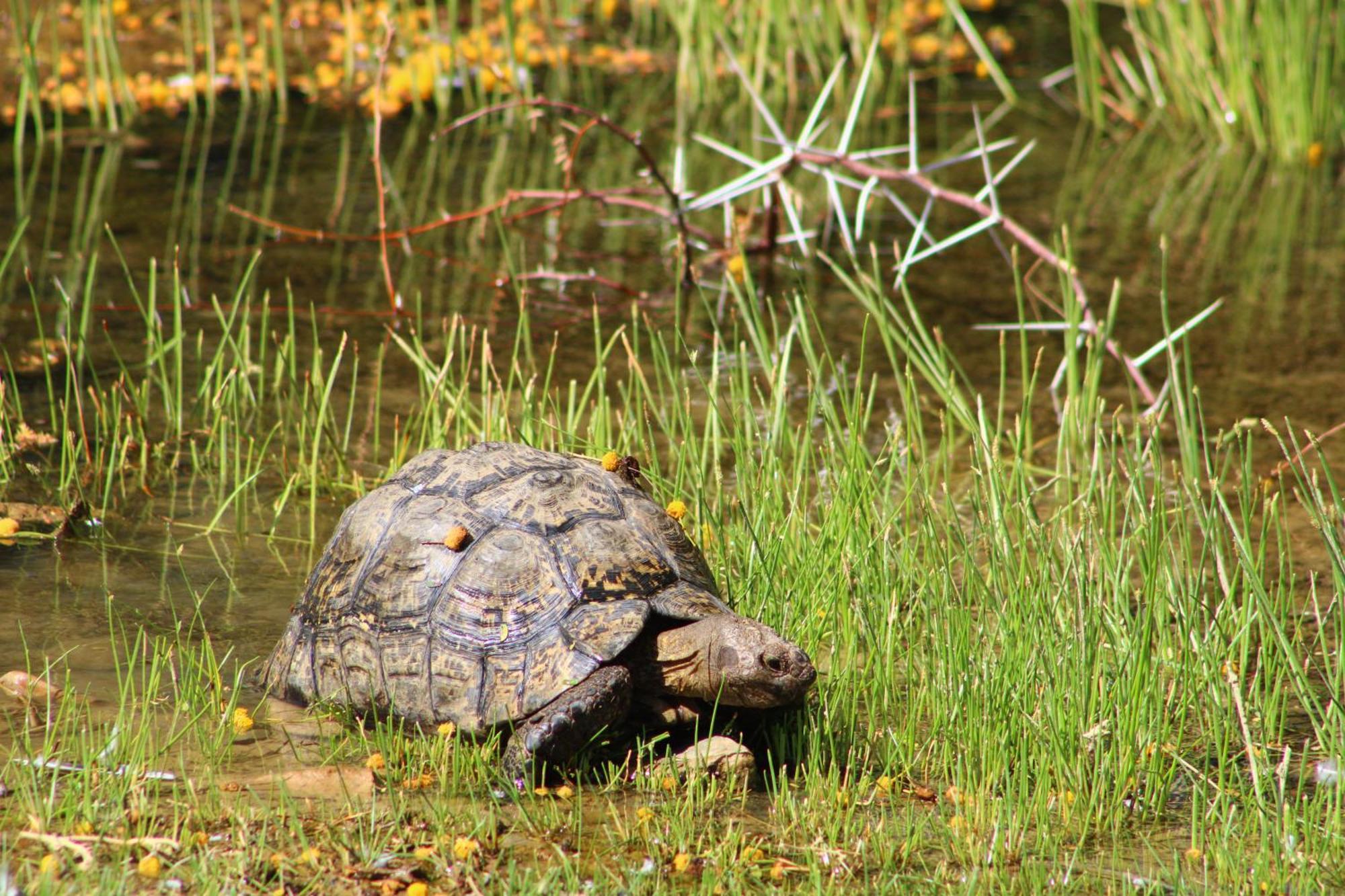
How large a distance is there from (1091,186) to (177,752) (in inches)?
298

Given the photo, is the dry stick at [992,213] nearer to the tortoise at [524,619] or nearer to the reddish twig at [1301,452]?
the reddish twig at [1301,452]

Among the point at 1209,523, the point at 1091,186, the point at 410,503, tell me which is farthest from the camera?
the point at 1091,186

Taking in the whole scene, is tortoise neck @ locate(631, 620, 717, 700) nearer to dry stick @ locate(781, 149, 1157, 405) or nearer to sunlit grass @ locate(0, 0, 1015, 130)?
dry stick @ locate(781, 149, 1157, 405)

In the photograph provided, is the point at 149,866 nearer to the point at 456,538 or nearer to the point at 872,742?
the point at 456,538

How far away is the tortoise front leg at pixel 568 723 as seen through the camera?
325 centimetres

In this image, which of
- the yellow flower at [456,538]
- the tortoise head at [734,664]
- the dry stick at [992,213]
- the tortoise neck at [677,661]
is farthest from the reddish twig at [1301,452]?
the yellow flower at [456,538]

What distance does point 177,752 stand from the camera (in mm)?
3408

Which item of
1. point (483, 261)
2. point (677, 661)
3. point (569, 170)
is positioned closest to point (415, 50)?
point (483, 261)

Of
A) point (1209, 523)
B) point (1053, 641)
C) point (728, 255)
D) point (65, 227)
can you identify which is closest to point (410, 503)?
point (1053, 641)

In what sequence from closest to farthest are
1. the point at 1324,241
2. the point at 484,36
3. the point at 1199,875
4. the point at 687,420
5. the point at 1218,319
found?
the point at 1199,875
the point at 687,420
the point at 1218,319
the point at 1324,241
the point at 484,36

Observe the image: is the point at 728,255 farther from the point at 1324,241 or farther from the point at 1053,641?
the point at 1053,641

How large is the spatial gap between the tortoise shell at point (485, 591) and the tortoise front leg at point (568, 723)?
0.12ft

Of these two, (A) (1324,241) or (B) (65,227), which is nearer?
(B) (65,227)

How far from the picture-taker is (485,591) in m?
3.49
